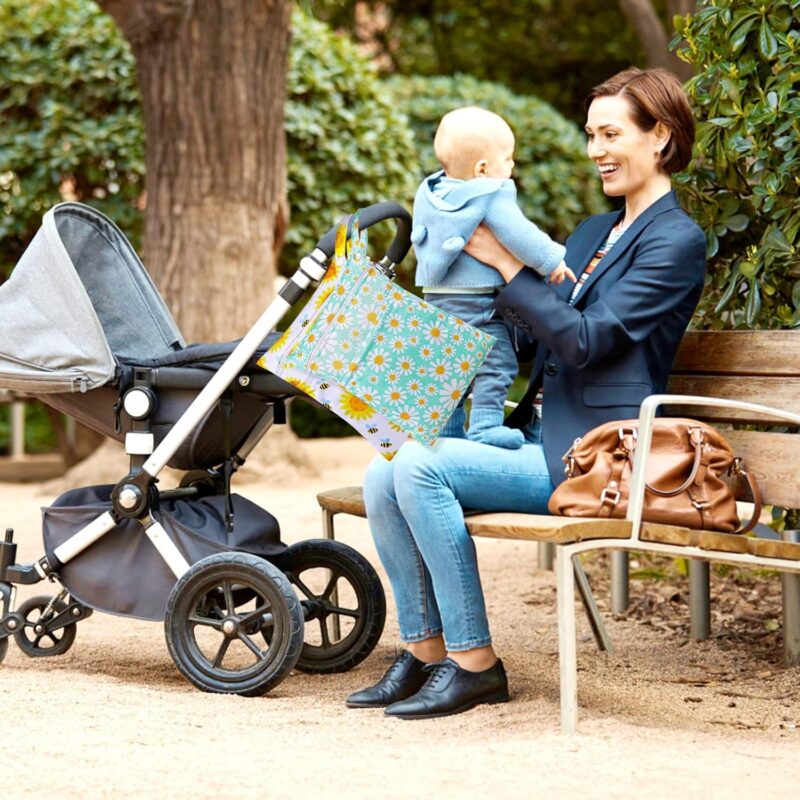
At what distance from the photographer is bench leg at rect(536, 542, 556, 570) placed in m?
5.45

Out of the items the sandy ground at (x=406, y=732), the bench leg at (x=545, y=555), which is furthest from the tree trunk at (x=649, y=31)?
the sandy ground at (x=406, y=732)

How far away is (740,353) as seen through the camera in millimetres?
3654

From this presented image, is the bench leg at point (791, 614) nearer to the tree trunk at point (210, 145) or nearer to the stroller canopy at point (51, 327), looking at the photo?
the stroller canopy at point (51, 327)

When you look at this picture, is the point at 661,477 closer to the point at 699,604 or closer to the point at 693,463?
the point at 693,463

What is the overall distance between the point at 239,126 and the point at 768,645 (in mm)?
4196

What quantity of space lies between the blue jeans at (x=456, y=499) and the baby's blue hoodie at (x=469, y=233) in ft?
1.34

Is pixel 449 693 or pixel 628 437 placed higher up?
pixel 628 437

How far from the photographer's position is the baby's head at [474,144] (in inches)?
131

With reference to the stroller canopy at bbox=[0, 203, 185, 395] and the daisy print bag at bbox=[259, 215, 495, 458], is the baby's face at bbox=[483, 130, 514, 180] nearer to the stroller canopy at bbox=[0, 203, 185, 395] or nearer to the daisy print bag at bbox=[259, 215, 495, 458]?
the daisy print bag at bbox=[259, 215, 495, 458]

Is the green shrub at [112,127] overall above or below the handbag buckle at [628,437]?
above

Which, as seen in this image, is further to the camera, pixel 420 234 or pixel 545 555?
pixel 545 555

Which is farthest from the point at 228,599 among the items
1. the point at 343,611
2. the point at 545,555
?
the point at 545,555

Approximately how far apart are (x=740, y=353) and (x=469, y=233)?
84 centimetres

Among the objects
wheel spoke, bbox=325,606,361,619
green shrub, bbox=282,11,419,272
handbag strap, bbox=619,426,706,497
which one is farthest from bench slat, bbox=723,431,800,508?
green shrub, bbox=282,11,419,272
